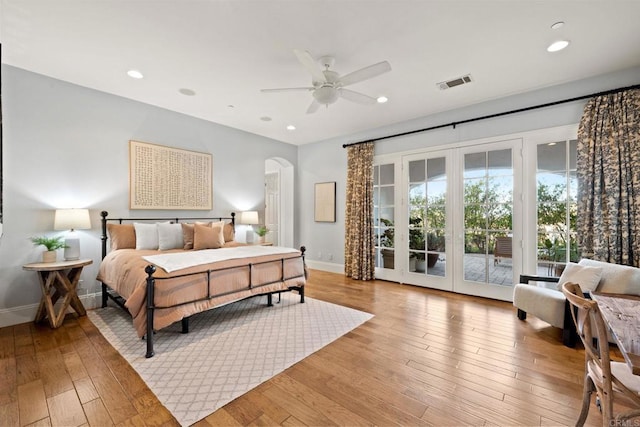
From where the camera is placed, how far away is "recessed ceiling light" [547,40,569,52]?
2664mm

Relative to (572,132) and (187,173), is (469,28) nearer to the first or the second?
(572,132)

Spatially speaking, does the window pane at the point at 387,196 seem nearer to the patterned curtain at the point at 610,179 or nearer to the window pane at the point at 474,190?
the window pane at the point at 474,190

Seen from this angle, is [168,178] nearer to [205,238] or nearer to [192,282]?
[205,238]

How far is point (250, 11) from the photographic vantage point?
2.27 m

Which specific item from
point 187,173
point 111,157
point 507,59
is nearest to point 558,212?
point 507,59

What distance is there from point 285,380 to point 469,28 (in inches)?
136

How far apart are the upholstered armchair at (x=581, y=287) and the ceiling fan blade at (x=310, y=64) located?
333 cm

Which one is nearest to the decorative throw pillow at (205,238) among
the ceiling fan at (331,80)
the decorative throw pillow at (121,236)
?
the decorative throw pillow at (121,236)

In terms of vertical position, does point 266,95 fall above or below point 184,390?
above

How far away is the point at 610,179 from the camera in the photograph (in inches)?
123

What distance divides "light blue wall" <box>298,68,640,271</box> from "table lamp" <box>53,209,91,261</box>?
4.12 m

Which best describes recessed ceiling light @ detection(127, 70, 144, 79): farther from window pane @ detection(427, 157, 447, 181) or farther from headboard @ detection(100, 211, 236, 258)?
window pane @ detection(427, 157, 447, 181)

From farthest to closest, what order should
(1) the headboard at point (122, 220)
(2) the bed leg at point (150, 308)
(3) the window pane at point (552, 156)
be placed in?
(1) the headboard at point (122, 220) → (3) the window pane at point (552, 156) → (2) the bed leg at point (150, 308)

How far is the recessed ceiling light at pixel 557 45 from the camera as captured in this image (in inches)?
105
